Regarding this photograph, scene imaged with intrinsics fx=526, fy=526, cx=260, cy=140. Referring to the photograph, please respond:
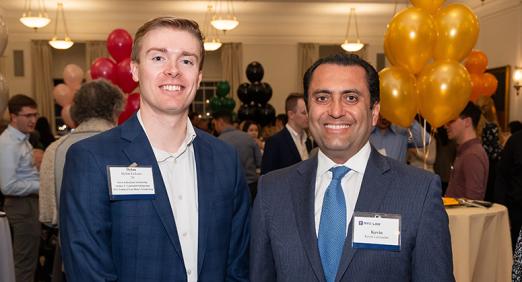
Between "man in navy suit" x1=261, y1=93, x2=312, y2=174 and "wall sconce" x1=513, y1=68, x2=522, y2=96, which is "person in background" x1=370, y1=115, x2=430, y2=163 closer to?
"man in navy suit" x1=261, y1=93, x2=312, y2=174

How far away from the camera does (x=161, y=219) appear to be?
5.01 feet

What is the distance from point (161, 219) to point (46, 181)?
211 cm

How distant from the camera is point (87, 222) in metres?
1.48

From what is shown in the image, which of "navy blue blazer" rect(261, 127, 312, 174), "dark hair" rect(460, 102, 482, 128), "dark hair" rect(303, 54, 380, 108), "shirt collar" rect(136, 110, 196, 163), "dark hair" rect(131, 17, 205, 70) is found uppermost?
"dark hair" rect(131, 17, 205, 70)

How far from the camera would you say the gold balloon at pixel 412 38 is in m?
3.75

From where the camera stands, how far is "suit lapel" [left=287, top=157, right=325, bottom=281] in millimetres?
1509

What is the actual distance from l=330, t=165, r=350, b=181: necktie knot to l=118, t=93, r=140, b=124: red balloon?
12.6 feet

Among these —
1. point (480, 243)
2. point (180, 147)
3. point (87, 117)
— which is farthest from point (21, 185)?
point (480, 243)

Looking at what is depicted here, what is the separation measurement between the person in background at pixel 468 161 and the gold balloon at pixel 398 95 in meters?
0.39

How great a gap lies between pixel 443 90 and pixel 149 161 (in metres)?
2.70

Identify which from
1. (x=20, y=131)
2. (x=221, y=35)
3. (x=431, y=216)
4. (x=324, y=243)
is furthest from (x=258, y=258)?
(x=221, y=35)

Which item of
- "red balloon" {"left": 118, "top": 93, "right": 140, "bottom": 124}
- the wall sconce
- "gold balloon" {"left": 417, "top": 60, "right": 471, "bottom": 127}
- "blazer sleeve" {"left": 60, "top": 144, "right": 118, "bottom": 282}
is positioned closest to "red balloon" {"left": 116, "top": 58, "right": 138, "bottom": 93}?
"red balloon" {"left": 118, "top": 93, "right": 140, "bottom": 124}

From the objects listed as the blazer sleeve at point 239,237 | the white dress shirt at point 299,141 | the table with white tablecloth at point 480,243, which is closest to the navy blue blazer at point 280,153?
the white dress shirt at point 299,141

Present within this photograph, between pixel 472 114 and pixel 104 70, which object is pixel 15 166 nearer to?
pixel 104 70
